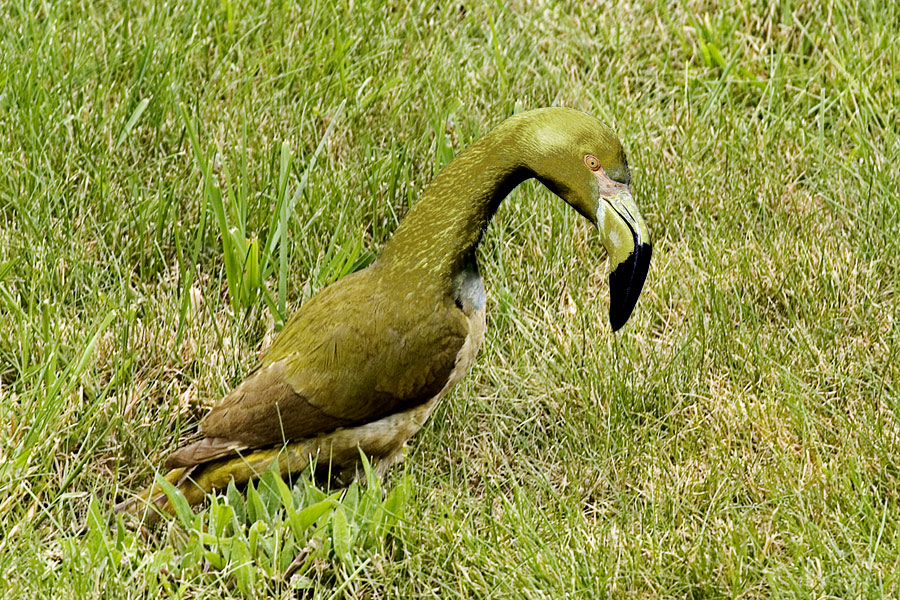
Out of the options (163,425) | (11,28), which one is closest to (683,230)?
(163,425)

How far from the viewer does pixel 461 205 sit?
3.41 m

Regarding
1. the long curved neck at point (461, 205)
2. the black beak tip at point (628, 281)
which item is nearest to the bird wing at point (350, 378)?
the long curved neck at point (461, 205)

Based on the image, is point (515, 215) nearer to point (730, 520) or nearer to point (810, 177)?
point (810, 177)

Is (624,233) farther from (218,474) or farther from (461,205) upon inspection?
(218,474)

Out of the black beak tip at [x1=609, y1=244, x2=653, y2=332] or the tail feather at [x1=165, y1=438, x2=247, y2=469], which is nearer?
the black beak tip at [x1=609, y1=244, x2=653, y2=332]

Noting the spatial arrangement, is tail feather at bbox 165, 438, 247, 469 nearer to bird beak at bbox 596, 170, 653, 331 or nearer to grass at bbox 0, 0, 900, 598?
grass at bbox 0, 0, 900, 598

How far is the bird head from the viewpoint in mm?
3256

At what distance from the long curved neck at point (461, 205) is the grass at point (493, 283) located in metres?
0.58

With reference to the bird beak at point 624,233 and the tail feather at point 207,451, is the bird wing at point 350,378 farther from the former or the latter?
the bird beak at point 624,233

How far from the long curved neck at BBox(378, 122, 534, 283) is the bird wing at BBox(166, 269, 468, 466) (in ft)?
0.35

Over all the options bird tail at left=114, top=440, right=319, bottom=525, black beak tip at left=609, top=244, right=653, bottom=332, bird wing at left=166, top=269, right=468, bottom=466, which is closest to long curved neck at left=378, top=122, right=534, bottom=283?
bird wing at left=166, top=269, right=468, bottom=466

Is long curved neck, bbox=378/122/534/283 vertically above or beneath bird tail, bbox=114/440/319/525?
above

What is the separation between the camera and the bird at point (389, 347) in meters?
3.38

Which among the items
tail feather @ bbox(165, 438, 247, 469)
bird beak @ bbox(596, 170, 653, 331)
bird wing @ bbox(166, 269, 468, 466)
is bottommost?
tail feather @ bbox(165, 438, 247, 469)
